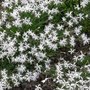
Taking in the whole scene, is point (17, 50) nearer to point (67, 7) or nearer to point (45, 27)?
point (45, 27)

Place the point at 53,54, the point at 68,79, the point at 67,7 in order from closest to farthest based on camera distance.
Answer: the point at 68,79 → the point at 53,54 → the point at 67,7

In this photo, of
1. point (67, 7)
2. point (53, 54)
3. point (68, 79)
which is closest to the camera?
point (68, 79)

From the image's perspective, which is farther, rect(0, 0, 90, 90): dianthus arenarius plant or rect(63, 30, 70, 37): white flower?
rect(63, 30, 70, 37): white flower

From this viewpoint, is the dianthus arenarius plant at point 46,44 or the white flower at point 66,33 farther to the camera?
the white flower at point 66,33

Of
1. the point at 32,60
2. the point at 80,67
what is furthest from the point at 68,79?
the point at 32,60

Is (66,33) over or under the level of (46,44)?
over

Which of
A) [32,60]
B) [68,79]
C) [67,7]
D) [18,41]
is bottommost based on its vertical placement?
[68,79]

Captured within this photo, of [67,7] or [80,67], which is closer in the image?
[80,67]

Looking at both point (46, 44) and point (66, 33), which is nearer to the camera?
point (46, 44)
